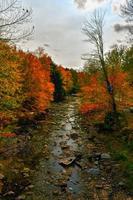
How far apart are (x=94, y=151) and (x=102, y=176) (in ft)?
22.7

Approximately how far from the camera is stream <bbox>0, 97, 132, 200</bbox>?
65.4 ft

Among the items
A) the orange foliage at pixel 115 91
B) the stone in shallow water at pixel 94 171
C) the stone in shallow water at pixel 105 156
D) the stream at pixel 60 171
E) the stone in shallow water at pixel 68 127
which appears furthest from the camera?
the stone in shallow water at pixel 68 127

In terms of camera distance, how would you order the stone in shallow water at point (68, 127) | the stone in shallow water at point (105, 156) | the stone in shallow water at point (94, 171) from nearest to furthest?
the stone in shallow water at point (94, 171) → the stone in shallow water at point (105, 156) → the stone in shallow water at point (68, 127)

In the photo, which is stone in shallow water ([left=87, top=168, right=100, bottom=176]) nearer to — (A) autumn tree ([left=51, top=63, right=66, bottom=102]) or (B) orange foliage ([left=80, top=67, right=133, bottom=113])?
(B) orange foliage ([left=80, top=67, right=133, bottom=113])

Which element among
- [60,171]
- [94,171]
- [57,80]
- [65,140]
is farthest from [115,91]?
[57,80]

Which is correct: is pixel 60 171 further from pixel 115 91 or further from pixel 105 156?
pixel 115 91

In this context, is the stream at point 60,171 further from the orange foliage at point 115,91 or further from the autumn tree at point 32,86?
the autumn tree at point 32,86

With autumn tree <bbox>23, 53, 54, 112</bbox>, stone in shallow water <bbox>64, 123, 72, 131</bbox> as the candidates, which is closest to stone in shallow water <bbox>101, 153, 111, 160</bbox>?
stone in shallow water <bbox>64, 123, 72, 131</bbox>

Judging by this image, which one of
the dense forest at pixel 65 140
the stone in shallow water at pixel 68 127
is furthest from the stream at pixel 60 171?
the stone in shallow water at pixel 68 127

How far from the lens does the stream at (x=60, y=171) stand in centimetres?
1994

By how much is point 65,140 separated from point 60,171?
12235mm

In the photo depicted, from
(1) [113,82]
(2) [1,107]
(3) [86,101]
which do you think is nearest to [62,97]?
(3) [86,101]

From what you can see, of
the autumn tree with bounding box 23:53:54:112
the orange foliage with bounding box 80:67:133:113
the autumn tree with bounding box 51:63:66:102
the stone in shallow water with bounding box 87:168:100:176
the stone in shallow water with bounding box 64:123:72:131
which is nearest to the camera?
the stone in shallow water with bounding box 87:168:100:176

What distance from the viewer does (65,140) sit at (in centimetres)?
3691
